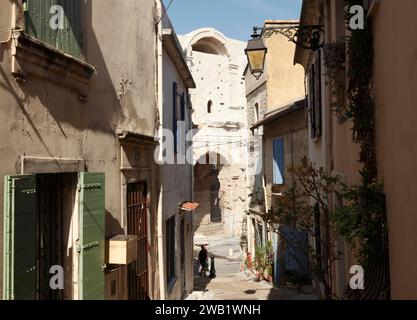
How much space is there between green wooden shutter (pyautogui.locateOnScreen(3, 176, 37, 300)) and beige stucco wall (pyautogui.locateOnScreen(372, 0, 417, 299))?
10.0ft

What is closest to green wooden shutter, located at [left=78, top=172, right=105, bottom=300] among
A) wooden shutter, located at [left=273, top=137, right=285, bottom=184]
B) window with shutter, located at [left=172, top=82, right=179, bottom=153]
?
window with shutter, located at [left=172, top=82, right=179, bottom=153]

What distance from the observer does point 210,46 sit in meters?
32.1

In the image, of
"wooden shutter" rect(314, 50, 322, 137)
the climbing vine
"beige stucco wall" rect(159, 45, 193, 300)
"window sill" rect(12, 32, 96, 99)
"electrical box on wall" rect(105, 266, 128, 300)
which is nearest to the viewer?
"window sill" rect(12, 32, 96, 99)

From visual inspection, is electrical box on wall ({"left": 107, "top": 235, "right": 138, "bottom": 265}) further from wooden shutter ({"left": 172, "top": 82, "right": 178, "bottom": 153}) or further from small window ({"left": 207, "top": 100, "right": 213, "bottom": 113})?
small window ({"left": 207, "top": 100, "right": 213, "bottom": 113})

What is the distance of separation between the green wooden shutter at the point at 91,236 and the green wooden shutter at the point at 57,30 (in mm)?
1469

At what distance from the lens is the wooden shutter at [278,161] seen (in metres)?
15.5

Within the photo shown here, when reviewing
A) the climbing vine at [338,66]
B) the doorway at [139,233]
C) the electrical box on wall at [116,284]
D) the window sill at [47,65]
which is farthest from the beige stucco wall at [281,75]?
the window sill at [47,65]

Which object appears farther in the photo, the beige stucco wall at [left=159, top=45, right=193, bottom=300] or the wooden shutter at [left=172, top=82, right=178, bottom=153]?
the wooden shutter at [left=172, top=82, right=178, bottom=153]

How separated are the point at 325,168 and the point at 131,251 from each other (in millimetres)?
3849

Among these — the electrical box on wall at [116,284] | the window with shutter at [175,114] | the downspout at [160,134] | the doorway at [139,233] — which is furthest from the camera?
the window with shutter at [175,114]

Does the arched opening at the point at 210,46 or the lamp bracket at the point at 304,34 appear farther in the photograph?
the arched opening at the point at 210,46

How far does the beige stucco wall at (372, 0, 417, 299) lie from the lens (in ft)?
10.4

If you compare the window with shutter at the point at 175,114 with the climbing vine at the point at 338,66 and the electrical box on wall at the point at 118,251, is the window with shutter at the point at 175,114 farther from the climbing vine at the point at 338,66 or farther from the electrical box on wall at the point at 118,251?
the climbing vine at the point at 338,66

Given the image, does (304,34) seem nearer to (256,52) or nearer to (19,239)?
(256,52)
